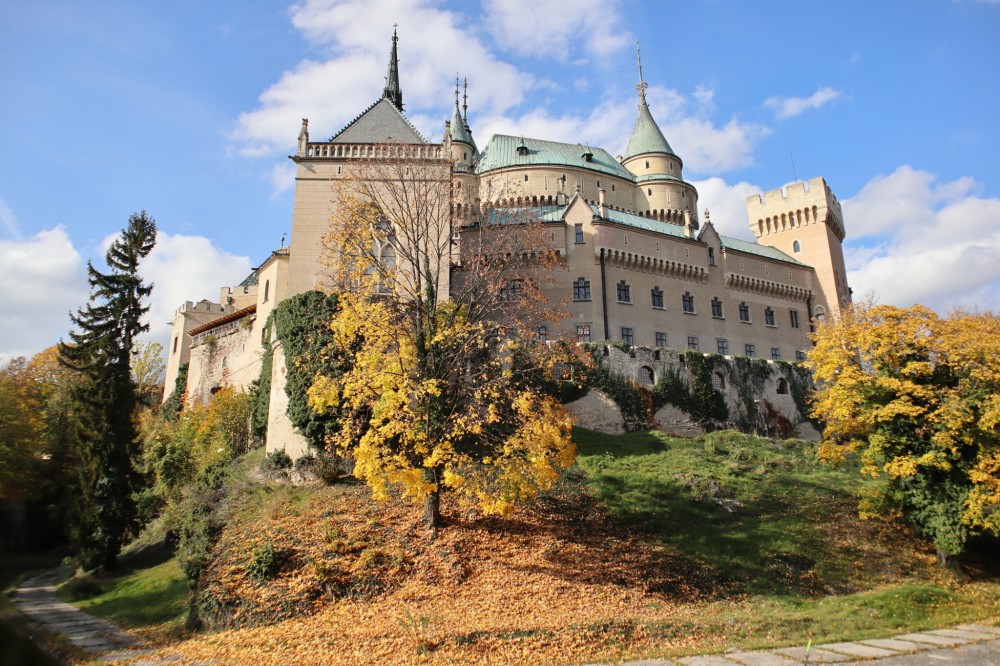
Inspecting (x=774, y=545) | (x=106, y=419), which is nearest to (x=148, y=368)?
(x=106, y=419)

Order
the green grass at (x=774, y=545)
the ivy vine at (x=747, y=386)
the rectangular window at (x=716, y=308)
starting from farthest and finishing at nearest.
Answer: the rectangular window at (x=716, y=308)
the ivy vine at (x=747, y=386)
the green grass at (x=774, y=545)

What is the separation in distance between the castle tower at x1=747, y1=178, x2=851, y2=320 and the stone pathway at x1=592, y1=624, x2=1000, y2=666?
41313 millimetres

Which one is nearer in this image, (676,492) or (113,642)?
(113,642)

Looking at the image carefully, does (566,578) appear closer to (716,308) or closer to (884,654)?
(884,654)

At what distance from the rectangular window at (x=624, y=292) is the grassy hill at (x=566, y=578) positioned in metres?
19.5

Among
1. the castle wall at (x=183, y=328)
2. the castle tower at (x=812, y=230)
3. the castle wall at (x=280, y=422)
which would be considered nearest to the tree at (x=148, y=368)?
the castle wall at (x=183, y=328)

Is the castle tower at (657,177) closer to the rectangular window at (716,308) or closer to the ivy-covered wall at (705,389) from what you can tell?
the rectangular window at (716,308)

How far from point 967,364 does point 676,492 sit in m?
9.40

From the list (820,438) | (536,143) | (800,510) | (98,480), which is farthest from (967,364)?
(536,143)

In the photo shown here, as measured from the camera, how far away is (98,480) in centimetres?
2427

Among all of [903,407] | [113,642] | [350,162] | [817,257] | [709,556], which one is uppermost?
[817,257]

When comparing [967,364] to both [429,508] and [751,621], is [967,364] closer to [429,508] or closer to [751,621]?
[751,621]

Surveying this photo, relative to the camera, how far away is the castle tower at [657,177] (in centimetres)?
5238

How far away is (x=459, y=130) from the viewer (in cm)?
5412
